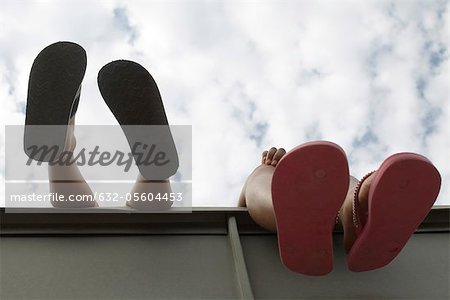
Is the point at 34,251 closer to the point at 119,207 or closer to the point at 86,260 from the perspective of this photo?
the point at 86,260

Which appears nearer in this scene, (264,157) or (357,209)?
(357,209)

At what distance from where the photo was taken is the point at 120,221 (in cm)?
148

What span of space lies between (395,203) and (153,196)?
0.71 m

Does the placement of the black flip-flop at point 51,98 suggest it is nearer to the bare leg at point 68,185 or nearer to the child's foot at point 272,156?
the bare leg at point 68,185

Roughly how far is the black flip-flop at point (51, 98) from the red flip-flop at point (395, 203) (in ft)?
2.52

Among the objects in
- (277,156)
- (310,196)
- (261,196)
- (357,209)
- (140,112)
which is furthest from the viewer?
(277,156)

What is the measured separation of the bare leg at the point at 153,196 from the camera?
150 centimetres

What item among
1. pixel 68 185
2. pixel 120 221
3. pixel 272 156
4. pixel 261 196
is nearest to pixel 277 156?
pixel 272 156

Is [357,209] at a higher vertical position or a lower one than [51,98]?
lower

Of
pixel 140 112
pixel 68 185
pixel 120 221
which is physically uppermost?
pixel 140 112

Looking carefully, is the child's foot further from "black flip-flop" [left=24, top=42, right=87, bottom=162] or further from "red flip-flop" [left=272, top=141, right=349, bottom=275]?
"black flip-flop" [left=24, top=42, right=87, bottom=162]

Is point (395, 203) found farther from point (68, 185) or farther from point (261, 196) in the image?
point (68, 185)

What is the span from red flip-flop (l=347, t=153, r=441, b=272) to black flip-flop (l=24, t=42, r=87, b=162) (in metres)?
0.77

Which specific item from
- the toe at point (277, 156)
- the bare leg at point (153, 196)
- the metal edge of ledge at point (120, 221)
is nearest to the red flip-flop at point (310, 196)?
the metal edge of ledge at point (120, 221)
